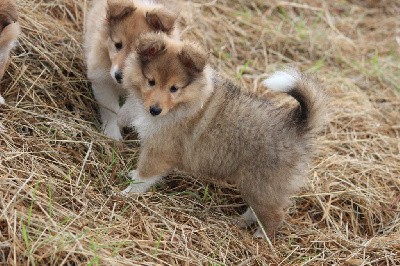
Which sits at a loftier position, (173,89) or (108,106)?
(173,89)

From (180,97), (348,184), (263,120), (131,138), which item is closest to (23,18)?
(131,138)

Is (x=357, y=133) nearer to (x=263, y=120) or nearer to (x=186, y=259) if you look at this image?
(x=263, y=120)

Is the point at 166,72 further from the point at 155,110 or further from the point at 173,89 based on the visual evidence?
the point at 155,110

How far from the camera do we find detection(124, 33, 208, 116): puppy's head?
4238mm

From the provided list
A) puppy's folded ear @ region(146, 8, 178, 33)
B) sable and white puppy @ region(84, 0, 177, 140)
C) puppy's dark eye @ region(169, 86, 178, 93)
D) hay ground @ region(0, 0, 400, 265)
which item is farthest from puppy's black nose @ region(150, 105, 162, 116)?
puppy's folded ear @ region(146, 8, 178, 33)

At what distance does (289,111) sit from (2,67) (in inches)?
83.1

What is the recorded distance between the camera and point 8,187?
3.94 meters

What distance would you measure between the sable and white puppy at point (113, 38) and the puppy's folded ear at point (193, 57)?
0.55 meters

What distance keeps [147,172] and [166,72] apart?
2.48 ft

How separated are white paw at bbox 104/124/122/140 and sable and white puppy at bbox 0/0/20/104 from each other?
0.83 m

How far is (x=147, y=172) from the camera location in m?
4.58

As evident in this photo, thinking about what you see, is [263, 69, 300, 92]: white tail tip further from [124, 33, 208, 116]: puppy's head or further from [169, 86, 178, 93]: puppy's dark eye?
[169, 86, 178, 93]: puppy's dark eye

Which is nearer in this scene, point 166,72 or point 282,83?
point 282,83

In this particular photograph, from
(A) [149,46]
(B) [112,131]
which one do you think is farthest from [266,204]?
(B) [112,131]
